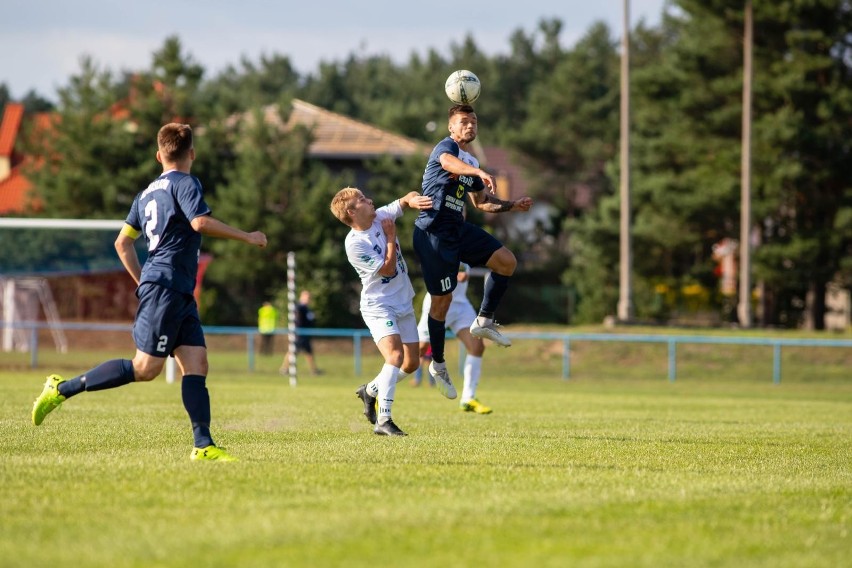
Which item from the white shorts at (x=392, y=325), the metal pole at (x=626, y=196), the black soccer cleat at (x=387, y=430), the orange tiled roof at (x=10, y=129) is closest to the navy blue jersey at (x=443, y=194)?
the white shorts at (x=392, y=325)

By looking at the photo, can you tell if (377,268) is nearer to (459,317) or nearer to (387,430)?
(387,430)

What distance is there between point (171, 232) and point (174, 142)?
0.58m

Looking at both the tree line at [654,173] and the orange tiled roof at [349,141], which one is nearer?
the tree line at [654,173]

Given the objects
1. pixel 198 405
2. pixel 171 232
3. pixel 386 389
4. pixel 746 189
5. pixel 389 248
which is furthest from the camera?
pixel 746 189

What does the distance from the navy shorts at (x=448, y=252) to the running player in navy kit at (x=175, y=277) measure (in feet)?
10.5

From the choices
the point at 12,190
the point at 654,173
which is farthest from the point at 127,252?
the point at 12,190

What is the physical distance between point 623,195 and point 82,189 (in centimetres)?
2077

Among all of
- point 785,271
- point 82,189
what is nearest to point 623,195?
point 785,271

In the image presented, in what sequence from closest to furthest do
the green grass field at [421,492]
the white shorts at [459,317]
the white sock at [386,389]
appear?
the green grass field at [421,492], the white sock at [386,389], the white shorts at [459,317]

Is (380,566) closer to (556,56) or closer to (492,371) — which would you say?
(492,371)

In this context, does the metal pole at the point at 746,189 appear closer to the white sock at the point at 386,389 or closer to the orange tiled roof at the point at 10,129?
the white sock at the point at 386,389

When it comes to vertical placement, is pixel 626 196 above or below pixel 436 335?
above

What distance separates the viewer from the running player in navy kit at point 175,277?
7.91 m

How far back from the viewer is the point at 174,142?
26.3ft
